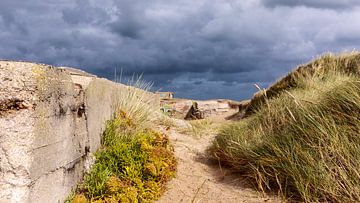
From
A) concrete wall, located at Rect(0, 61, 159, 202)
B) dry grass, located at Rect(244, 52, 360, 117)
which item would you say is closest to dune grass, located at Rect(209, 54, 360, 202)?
concrete wall, located at Rect(0, 61, 159, 202)

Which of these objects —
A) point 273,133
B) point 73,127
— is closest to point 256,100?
point 273,133

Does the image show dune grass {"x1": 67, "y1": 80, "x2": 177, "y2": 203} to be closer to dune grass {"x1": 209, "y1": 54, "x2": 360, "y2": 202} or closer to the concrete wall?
the concrete wall

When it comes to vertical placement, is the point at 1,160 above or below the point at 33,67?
below

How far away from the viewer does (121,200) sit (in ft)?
13.7

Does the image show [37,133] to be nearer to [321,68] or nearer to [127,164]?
[127,164]

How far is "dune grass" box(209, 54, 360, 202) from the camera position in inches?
169

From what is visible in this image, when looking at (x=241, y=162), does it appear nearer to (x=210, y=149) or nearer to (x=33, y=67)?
(x=210, y=149)

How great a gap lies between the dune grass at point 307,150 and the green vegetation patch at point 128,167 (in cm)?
100

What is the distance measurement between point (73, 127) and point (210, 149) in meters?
2.84

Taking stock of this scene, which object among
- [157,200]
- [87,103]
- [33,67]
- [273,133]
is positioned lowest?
[157,200]

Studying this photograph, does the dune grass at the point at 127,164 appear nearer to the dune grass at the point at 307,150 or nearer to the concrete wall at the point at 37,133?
the concrete wall at the point at 37,133

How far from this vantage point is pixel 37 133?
314 centimetres

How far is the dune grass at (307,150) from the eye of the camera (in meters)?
4.29

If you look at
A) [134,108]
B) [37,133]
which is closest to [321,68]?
[134,108]
